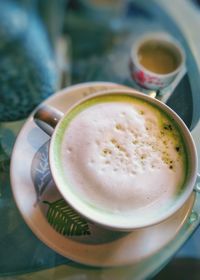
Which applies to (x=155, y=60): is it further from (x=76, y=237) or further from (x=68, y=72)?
(x=76, y=237)

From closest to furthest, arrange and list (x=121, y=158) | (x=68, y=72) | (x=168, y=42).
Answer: (x=121, y=158) → (x=168, y=42) → (x=68, y=72)

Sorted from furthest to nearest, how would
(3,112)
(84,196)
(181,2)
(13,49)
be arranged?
(13,49), (181,2), (3,112), (84,196)

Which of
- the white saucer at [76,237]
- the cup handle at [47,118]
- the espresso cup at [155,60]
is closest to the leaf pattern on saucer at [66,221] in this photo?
the white saucer at [76,237]

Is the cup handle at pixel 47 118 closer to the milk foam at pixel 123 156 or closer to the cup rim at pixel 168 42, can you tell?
the milk foam at pixel 123 156

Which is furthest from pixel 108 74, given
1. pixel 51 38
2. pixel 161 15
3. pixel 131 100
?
pixel 51 38

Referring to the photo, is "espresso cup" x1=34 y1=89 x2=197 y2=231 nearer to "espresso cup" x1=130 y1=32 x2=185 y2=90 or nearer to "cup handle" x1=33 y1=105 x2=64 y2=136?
"cup handle" x1=33 y1=105 x2=64 y2=136

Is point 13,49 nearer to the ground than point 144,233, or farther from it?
nearer to the ground

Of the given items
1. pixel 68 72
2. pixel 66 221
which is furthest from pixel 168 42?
pixel 66 221

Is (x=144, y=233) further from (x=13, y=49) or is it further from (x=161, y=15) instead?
(x=13, y=49)
